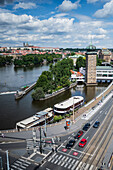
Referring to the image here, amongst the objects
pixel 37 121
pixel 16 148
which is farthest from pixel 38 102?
pixel 16 148

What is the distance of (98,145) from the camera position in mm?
28891

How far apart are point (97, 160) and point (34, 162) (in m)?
9.46

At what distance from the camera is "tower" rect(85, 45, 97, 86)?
90.2 metres

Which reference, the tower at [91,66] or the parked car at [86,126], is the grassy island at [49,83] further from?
the parked car at [86,126]

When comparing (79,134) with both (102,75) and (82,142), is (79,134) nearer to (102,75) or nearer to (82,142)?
(82,142)

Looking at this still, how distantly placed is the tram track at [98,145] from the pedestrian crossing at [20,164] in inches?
315

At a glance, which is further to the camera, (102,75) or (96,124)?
(102,75)

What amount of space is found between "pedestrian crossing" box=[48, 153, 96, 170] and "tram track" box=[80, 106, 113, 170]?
0.48m

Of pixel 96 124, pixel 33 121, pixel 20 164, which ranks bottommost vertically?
pixel 20 164

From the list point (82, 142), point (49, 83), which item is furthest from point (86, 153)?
point (49, 83)

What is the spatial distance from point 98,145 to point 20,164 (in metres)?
13.5

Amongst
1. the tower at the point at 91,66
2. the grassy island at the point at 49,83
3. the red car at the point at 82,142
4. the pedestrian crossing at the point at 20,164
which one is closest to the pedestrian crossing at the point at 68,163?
the pedestrian crossing at the point at 20,164

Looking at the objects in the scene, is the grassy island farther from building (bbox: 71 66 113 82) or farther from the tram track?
the tram track

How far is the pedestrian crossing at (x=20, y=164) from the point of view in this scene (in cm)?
2355
